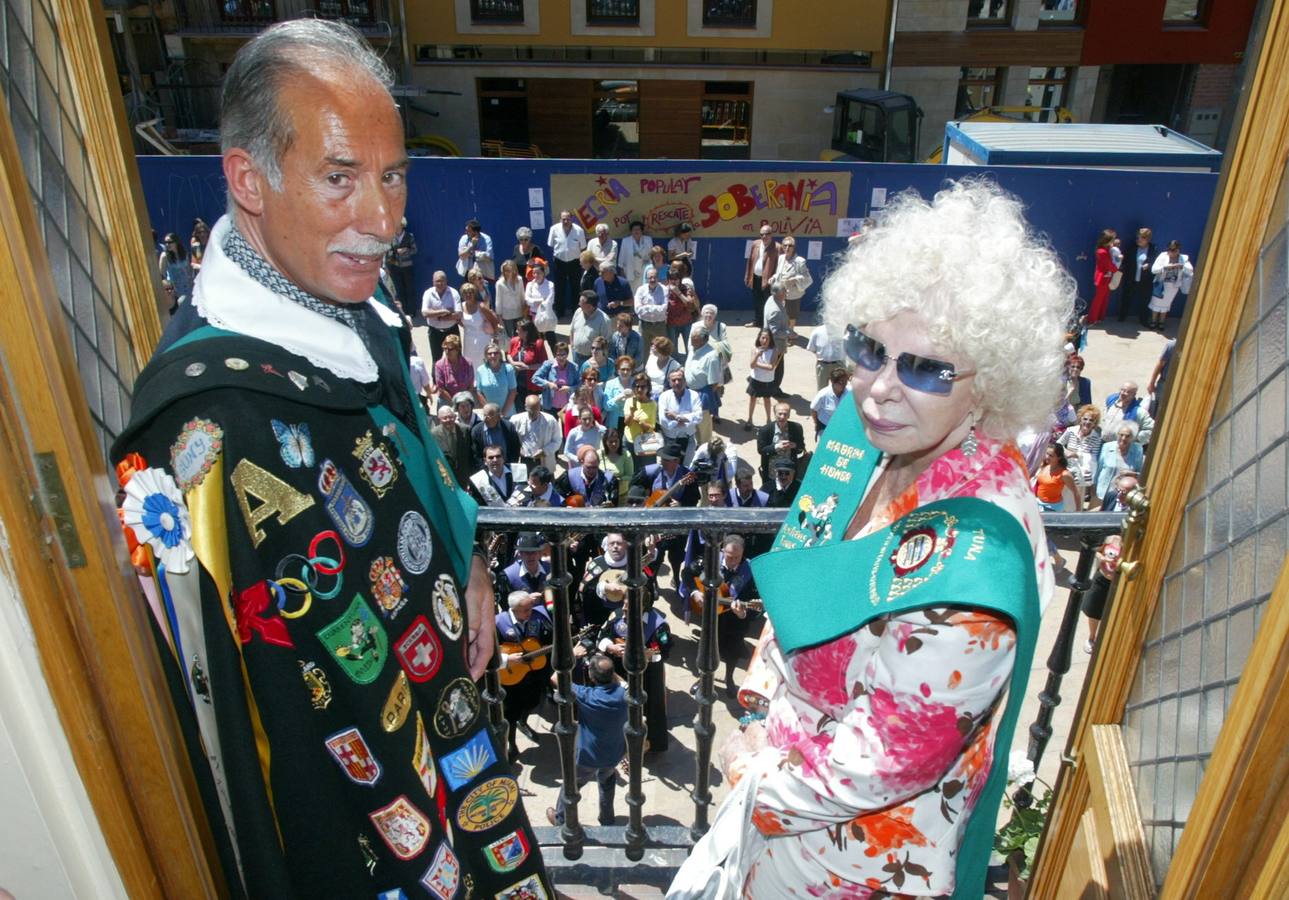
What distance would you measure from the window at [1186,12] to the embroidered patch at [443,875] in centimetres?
2606

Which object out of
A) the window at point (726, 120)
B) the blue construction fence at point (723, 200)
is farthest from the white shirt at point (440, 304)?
the window at point (726, 120)

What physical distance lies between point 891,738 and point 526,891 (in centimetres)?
92

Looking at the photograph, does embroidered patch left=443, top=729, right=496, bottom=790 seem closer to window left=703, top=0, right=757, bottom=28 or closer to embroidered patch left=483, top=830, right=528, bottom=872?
embroidered patch left=483, top=830, right=528, bottom=872

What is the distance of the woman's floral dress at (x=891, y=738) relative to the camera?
5.07 feet

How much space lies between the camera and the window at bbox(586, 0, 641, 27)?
68.9 ft

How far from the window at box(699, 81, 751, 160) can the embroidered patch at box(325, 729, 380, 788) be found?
72.2 feet

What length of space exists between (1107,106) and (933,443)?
88.9 ft

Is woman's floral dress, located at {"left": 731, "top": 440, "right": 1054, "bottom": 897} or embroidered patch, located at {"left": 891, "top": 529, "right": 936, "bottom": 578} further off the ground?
embroidered patch, located at {"left": 891, "top": 529, "right": 936, "bottom": 578}

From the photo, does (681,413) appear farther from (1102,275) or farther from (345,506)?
(1102,275)

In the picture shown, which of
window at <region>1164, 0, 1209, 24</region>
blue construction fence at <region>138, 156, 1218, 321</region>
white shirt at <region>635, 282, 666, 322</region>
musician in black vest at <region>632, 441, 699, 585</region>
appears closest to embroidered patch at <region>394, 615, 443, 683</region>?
musician in black vest at <region>632, 441, 699, 585</region>

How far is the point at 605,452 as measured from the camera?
27.3 ft

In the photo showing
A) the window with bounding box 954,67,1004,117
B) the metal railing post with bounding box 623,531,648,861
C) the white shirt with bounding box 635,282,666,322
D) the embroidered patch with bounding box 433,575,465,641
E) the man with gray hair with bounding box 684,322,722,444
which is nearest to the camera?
the embroidered patch with bounding box 433,575,465,641

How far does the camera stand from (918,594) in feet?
5.12

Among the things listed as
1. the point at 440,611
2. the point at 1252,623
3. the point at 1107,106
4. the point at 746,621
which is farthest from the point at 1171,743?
the point at 1107,106
